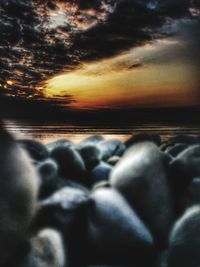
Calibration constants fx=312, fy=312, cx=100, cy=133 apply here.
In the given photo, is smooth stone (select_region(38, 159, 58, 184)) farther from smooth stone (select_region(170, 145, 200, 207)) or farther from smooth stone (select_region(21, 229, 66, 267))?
smooth stone (select_region(170, 145, 200, 207))

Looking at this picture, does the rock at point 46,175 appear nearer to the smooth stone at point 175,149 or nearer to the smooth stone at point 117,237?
the smooth stone at point 117,237

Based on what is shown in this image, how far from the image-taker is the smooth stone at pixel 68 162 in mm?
930

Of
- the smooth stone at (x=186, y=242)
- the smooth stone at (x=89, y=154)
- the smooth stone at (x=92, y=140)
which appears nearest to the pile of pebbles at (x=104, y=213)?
the smooth stone at (x=186, y=242)

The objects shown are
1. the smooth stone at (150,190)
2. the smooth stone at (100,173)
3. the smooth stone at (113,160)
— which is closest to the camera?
the smooth stone at (150,190)

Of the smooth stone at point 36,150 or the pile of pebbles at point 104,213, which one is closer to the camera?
the pile of pebbles at point 104,213

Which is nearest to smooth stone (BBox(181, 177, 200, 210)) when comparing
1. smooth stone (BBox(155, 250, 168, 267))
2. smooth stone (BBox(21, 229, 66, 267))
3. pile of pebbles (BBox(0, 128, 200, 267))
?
pile of pebbles (BBox(0, 128, 200, 267))

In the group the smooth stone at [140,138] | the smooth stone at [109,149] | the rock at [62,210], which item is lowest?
the rock at [62,210]

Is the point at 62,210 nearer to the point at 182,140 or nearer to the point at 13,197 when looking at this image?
the point at 13,197

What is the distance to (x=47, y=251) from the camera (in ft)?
2.23

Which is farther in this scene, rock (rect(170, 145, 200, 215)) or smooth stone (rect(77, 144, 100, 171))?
smooth stone (rect(77, 144, 100, 171))

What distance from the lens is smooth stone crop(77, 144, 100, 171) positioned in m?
1.01

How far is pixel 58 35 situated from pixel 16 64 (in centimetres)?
14

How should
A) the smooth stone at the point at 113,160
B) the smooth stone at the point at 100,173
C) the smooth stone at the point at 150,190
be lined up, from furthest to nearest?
the smooth stone at the point at 113,160
the smooth stone at the point at 100,173
the smooth stone at the point at 150,190

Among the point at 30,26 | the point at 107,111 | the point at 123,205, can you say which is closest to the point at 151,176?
the point at 123,205
